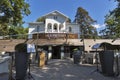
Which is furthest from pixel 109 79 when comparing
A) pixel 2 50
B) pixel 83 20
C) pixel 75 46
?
pixel 83 20

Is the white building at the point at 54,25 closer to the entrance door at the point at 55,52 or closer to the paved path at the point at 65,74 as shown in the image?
the entrance door at the point at 55,52

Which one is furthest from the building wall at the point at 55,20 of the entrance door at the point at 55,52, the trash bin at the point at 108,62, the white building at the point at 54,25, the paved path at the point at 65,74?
the trash bin at the point at 108,62

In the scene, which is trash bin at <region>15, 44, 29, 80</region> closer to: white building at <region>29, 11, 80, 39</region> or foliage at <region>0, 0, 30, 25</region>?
foliage at <region>0, 0, 30, 25</region>

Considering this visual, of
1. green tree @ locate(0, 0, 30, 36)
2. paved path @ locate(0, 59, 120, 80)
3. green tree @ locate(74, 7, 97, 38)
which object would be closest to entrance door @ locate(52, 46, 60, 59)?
green tree @ locate(0, 0, 30, 36)

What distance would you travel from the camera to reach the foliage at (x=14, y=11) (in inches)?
926

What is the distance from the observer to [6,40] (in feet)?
88.5

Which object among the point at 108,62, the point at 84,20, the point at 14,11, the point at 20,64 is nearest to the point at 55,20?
the point at 14,11

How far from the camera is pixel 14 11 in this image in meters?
24.2

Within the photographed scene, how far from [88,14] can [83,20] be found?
7.74ft

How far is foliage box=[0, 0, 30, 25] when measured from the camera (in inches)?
926

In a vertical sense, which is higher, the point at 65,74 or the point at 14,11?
the point at 14,11

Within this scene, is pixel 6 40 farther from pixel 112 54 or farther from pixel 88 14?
pixel 88 14

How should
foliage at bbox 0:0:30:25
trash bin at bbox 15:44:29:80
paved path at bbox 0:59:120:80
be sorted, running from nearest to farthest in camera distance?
trash bin at bbox 15:44:29:80 → paved path at bbox 0:59:120:80 → foliage at bbox 0:0:30:25

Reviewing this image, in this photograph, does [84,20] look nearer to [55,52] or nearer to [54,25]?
[54,25]
